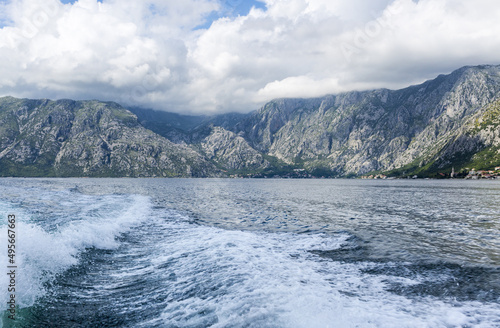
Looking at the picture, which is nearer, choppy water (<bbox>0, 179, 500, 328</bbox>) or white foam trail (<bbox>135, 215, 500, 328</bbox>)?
white foam trail (<bbox>135, 215, 500, 328</bbox>)

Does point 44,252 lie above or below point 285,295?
above

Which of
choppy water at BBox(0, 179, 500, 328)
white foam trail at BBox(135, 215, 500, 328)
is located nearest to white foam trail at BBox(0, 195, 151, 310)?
choppy water at BBox(0, 179, 500, 328)

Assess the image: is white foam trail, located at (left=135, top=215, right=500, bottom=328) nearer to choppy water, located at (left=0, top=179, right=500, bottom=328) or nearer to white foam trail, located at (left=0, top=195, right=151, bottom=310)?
choppy water, located at (left=0, top=179, right=500, bottom=328)

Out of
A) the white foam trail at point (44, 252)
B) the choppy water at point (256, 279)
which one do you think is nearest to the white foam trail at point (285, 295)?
the choppy water at point (256, 279)

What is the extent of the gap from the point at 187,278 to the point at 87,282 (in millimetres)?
5469

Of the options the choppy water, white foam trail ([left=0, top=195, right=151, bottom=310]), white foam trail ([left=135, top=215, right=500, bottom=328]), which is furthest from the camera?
white foam trail ([left=0, top=195, right=151, bottom=310])

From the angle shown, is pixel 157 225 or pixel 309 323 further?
pixel 157 225

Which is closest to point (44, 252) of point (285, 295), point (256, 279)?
point (256, 279)

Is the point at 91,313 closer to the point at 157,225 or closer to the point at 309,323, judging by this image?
the point at 309,323

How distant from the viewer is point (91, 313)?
36.4 feet

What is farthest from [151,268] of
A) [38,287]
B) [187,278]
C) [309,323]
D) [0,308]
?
[309,323]

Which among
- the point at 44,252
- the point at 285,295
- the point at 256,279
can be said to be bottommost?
the point at 256,279

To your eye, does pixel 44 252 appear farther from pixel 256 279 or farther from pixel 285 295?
pixel 285 295

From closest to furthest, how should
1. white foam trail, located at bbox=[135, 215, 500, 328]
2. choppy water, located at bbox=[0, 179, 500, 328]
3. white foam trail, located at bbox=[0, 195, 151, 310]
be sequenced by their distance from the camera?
white foam trail, located at bbox=[135, 215, 500, 328]
choppy water, located at bbox=[0, 179, 500, 328]
white foam trail, located at bbox=[0, 195, 151, 310]
